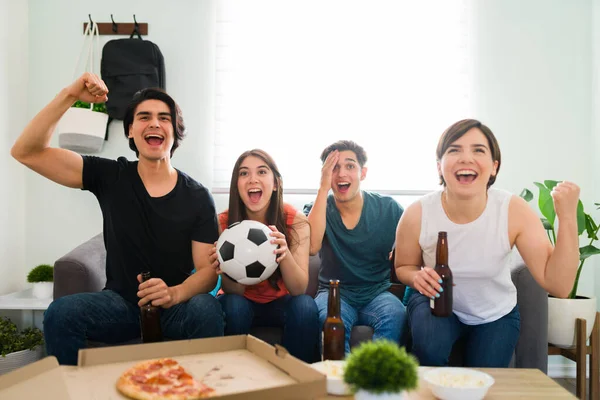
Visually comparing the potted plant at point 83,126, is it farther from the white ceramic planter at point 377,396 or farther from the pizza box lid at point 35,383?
the white ceramic planter at point 377,396

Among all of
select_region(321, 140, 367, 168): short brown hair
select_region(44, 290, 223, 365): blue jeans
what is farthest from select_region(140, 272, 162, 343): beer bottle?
select_region(321, 140, 367, 168): short brown hair

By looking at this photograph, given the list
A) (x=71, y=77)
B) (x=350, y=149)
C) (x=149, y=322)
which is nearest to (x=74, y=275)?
(x=149, y=322)

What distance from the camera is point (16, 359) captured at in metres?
2.44

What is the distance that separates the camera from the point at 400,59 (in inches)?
122

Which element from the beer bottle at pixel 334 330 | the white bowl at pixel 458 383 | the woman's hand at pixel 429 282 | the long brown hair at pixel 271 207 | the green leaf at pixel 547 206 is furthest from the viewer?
the green leaf at pixel 547 206

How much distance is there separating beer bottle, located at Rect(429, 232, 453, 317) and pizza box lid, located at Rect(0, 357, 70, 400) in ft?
3.86

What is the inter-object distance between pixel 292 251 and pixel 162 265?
1.74 ft

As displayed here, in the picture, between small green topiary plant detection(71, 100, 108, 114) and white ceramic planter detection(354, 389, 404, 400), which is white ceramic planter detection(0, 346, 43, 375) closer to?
small green topiary plant detection(71, 100, 108, 114)

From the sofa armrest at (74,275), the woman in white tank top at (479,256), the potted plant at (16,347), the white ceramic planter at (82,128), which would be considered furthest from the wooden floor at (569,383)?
the white ceramic planter at (82,128)

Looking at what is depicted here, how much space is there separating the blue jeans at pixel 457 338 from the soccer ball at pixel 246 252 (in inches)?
23.1

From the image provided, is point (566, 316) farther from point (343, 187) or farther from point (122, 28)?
point (122, 28)

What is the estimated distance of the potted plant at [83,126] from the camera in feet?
8.93

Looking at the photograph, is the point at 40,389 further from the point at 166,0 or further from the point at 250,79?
the point at 166,0

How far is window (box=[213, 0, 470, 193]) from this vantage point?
10.2 feet
